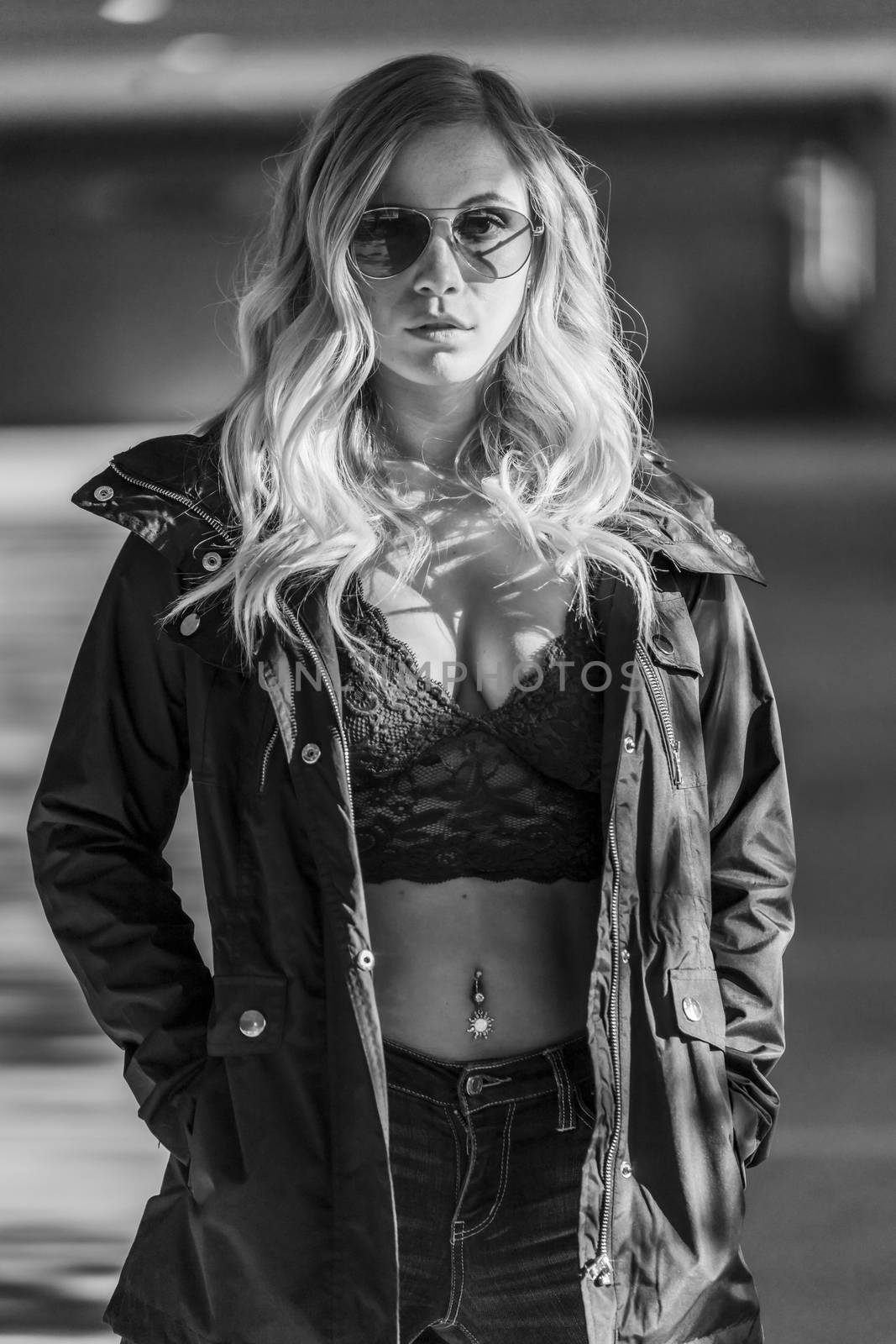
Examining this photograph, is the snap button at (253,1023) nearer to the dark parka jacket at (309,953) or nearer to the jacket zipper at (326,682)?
the dark parka jacket at (309,953)

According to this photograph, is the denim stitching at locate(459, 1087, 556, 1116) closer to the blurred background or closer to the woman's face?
the woman's face

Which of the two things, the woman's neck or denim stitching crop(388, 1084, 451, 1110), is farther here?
the woman's neck

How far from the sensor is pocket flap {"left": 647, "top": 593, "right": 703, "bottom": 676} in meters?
1.77

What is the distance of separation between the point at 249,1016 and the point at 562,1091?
37cm

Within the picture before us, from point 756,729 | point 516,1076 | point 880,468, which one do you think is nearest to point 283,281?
point 756,729

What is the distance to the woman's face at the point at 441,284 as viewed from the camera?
183 centimetres

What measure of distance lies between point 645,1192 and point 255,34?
18.8 feet

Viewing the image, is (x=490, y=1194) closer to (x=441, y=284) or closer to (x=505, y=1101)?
(x=505, y=1101)

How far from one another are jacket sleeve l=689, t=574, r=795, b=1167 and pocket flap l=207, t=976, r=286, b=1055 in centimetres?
55

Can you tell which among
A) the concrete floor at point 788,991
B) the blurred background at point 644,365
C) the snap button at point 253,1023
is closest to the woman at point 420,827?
the snap button at point 253,1023

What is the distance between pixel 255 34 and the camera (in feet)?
20.6

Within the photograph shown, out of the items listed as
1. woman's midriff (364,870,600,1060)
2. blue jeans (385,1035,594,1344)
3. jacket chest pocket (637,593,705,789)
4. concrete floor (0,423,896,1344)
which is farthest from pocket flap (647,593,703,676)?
concrete floor (0,423,896,1344)

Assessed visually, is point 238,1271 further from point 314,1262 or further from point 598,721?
point 598,721

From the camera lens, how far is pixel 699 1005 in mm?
1693
